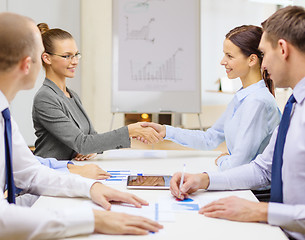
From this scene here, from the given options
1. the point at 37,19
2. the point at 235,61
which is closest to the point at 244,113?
the point at 235,61

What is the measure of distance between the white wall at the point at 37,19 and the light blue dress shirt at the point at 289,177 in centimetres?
315

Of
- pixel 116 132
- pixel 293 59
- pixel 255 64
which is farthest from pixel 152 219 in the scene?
pixel 255 64

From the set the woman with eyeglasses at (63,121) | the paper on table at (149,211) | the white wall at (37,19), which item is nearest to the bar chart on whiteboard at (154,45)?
the white wall at (37,19)

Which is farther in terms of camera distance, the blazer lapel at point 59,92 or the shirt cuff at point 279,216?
the blazer lapel at point 59,92

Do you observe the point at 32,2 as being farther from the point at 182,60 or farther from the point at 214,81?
the point at 214,81

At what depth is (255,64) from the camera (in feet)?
5.94

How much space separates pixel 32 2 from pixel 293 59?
12.2 ft

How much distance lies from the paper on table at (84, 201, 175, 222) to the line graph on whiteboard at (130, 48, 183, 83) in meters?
2.68

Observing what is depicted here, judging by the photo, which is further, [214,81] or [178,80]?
[214,81]

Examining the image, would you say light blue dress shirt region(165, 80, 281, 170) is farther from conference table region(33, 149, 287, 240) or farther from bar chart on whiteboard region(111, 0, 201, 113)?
bar chart on whiteboard region(111, 0, 201, 113)

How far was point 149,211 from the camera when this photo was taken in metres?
1.12

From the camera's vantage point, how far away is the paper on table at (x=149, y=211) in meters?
1.07

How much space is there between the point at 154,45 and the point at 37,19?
1.50 meters

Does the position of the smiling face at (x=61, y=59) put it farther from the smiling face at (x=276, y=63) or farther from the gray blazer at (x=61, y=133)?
the smiling face at (x=276, y=63)
